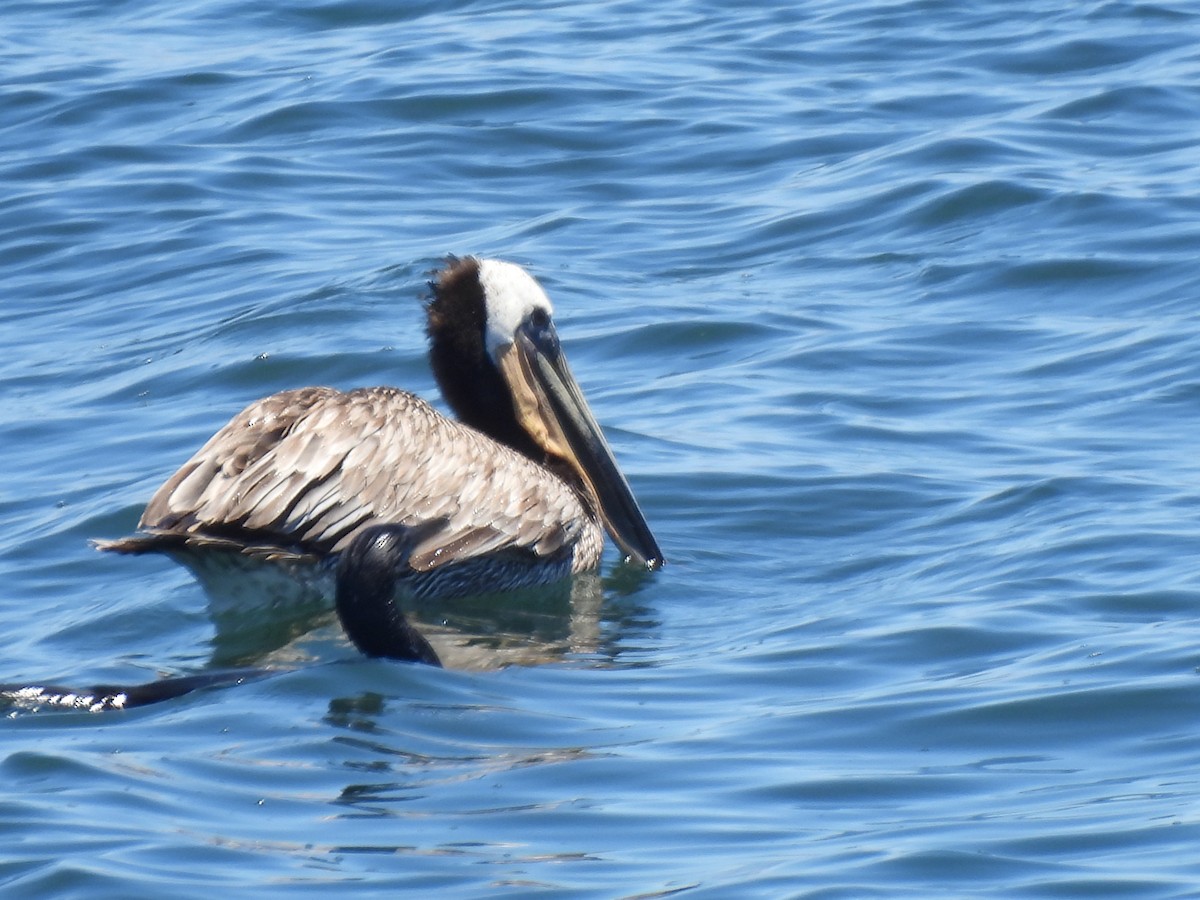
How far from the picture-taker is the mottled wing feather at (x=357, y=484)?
798cm

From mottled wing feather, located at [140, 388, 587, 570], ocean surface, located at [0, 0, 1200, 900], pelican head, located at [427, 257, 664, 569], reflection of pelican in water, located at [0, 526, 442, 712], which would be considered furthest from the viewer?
pelican head, located at [427, 257, 664, 569]

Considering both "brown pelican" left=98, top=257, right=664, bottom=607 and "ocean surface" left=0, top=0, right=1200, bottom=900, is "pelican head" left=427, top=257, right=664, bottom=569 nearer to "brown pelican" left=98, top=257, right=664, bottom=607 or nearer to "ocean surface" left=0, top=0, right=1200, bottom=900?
"brown pelican" left=98, top=257, right=664, bottom=607

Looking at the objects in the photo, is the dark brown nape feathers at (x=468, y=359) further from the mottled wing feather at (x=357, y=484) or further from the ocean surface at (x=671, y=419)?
the ocean surface at (x=671, y=419)

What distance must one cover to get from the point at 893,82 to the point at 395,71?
3.67 m

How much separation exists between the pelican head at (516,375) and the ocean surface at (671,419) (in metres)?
0.42

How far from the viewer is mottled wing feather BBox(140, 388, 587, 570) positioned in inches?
314

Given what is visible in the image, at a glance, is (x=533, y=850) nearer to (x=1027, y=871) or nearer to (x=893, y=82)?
(x=1027, y=871)

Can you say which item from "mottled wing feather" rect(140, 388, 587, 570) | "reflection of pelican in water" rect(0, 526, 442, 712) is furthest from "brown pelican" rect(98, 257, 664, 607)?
"reflection of pelican in water" rect(0, 526, 442, 712)

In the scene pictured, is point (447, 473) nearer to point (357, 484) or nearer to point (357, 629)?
point (357, 484)

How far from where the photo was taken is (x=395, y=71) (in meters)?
16.8

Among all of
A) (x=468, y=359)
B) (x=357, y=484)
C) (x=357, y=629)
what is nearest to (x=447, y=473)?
(x=357, y=484)

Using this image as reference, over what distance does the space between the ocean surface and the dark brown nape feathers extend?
752 millimetres

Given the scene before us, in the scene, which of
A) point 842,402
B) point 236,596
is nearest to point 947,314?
point 842,402

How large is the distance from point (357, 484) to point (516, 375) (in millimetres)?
1565
